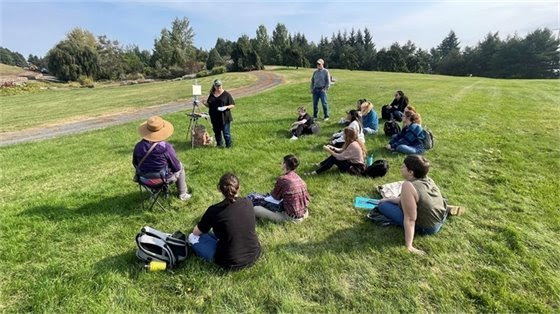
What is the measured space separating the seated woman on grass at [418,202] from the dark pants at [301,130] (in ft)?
19.5

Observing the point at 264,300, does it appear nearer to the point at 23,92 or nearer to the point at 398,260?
the point at 398,260

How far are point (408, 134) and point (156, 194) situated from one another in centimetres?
629

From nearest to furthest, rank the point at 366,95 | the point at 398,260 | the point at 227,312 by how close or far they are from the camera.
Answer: the point at 227,312 < the point at 398,260 < the point at 366,95

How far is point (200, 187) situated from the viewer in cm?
676

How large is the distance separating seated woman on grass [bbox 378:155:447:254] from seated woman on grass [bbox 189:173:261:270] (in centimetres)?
205

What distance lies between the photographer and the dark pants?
10266 millimetres

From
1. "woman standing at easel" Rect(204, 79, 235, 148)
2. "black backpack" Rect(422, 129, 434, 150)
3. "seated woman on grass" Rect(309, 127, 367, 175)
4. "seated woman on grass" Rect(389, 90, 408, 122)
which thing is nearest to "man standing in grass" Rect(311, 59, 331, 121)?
"seated woman on grass" Rect(389, 90, 408, 122)

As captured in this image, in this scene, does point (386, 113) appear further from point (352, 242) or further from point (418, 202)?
point (352, 242)

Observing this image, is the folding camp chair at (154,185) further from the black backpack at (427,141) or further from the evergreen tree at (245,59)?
the evergreen tree at (245,59)

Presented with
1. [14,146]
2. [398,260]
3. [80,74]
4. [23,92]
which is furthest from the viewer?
[80,74]

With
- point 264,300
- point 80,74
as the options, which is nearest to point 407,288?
point 264,300

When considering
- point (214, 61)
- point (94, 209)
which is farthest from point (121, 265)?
point (214, 61)

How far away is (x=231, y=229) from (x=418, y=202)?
2521 mm

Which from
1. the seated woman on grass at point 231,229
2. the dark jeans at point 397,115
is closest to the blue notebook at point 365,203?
the seated woman on grass at point 231,229
